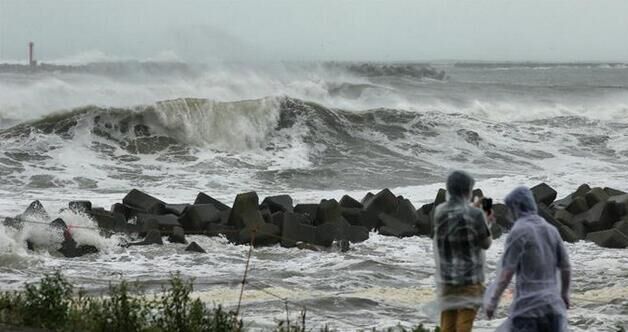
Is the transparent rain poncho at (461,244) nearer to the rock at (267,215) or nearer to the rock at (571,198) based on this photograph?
the rock at (267,215)

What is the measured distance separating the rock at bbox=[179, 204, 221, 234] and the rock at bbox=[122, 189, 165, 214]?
2.23 feet

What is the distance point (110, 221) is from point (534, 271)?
32.9ft

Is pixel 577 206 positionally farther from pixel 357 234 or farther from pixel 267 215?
pixel 267 215

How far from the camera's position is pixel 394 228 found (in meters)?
15.7

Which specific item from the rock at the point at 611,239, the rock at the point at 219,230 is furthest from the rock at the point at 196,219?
the rock at the point at 611,239

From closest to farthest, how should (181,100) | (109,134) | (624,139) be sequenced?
1. (109,134)
2. (181,100)
3. (624,139)

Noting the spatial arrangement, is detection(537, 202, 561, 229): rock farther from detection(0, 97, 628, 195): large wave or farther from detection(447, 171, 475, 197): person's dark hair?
detection(447, 171, 475, 197): person's dark hair

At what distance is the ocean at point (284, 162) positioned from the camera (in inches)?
460

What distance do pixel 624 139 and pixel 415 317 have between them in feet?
84.3

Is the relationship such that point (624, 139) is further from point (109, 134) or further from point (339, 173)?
point (109, 134)

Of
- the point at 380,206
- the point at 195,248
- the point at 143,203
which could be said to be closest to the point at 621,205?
the point at 380,206

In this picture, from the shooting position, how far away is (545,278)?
232 inches

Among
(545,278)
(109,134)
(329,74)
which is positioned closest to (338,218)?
(545,278)

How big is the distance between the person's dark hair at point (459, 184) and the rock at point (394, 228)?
29.6ft
